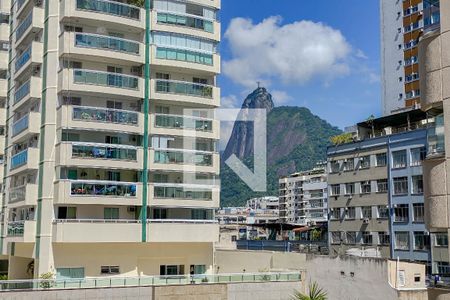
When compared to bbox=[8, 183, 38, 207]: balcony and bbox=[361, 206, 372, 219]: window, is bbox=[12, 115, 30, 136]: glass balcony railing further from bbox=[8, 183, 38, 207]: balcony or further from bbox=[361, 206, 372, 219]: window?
bbox=[361, 206, 372, 219]: window

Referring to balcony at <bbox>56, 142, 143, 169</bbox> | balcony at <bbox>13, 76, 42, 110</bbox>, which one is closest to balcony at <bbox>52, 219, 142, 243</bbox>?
balcony at <bbox>56, 142, 143, 169</bbox>

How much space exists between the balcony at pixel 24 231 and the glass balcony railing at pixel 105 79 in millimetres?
8845

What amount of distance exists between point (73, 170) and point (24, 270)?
31.9ft

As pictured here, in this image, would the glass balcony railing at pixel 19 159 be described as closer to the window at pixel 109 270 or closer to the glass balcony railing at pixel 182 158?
the glass balcony railing at pixel 182 158

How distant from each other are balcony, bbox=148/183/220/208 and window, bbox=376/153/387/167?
15157 mm

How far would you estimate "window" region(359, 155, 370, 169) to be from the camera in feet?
158

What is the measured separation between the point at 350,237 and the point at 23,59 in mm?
28776

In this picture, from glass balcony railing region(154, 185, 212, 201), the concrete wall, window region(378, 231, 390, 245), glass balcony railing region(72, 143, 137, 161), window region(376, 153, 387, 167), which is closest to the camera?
the concrete wall

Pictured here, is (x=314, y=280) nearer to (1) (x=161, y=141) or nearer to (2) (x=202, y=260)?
(2) (x=202, y=260)

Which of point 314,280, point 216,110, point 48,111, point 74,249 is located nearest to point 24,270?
point 74,249

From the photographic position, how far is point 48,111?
35.4m

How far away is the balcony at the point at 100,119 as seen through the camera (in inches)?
1356

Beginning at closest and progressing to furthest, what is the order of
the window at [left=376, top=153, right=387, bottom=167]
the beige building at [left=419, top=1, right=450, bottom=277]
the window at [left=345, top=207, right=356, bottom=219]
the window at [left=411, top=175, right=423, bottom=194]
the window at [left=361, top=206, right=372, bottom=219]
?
1. the beige building at [left=419, top=1, right=450, bottom=277]
2. the window at [left=411, top=175, right=423, bottom=194]
3. the window at [left=376, top=153, right=387, bottom=167]
4. the window at [left=361, top=206, right=372, bottom=219]
5. the window at [left=345, top=207, right=356, bottom=219]

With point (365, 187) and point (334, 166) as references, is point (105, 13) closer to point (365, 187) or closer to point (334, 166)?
point (365, 187)
